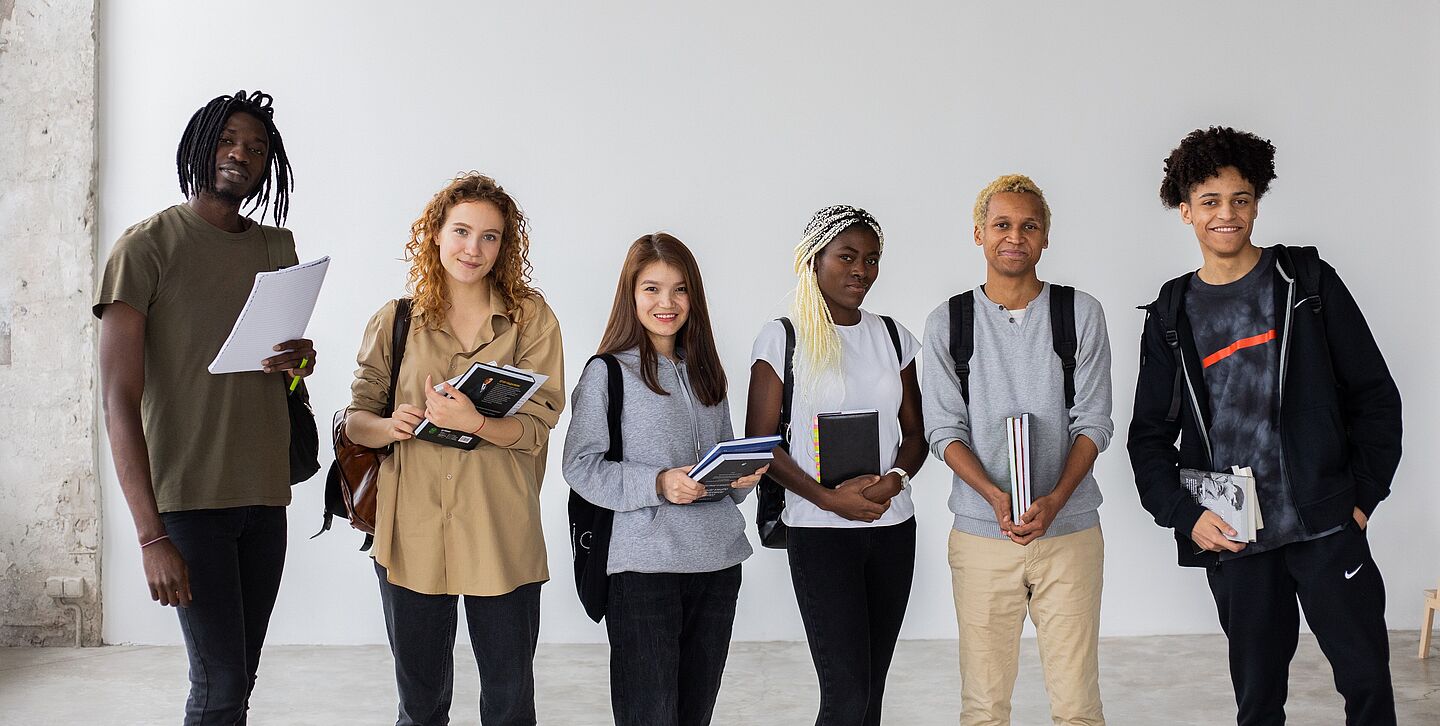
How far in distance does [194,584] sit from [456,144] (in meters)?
2.97

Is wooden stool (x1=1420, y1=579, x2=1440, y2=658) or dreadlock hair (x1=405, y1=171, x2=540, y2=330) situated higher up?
dreadlock hair (x1=405, y1=171, x2=540, y2=330)

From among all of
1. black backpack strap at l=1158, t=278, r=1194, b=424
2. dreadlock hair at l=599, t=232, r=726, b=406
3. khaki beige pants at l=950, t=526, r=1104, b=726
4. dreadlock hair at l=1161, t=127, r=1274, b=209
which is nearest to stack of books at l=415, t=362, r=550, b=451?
dreadlock hair at l=599, t=232, r=726, b=406

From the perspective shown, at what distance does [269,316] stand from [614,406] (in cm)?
76

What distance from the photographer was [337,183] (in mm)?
4797

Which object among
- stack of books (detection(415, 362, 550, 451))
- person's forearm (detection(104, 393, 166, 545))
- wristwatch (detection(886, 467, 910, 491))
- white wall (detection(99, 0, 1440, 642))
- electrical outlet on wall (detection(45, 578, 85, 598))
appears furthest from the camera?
white wall (detection(99, 0, 1440, 642))

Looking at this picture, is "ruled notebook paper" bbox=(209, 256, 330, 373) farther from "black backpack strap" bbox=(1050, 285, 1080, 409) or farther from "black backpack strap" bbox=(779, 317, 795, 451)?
"black backpack strap" bbox=(1050, 285, 1080, 409)

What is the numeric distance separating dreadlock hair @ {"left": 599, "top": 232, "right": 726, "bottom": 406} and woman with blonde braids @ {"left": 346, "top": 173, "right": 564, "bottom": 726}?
0.66 feet

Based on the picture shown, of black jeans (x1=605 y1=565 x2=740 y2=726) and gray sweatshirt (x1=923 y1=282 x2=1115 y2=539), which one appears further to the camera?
gray sweatshirt (x1=923 y1=282 x2=1115 y2=539)

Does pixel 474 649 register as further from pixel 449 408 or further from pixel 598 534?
pixel 449 408

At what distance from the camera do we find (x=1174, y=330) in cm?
252

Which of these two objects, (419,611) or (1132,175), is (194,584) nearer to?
(419,611)

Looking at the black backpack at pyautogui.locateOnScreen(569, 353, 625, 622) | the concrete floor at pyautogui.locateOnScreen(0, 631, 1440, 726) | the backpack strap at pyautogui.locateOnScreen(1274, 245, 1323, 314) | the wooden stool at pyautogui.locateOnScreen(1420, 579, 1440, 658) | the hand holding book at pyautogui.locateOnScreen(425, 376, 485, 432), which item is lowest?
the concrete floor at pyautogui.locateOnScreen(0, 631, 1440, 726)

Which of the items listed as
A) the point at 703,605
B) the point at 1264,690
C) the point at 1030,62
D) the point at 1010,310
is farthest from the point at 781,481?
the point at 1030,62

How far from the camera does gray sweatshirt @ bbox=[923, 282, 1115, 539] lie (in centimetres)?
258
